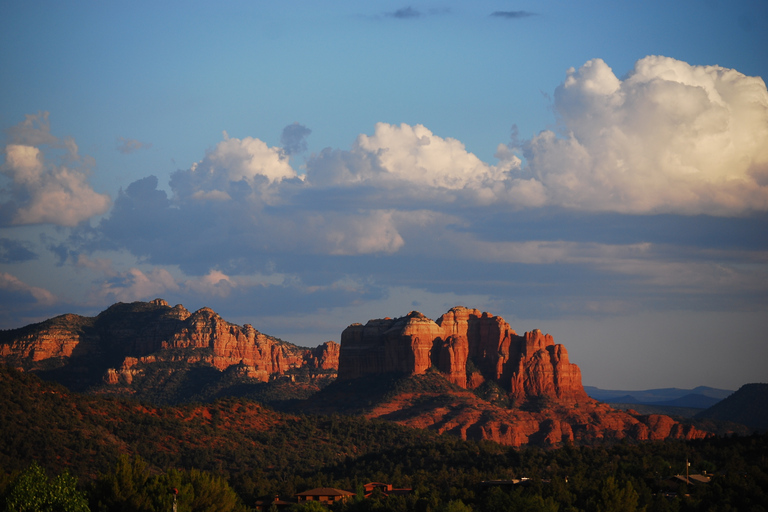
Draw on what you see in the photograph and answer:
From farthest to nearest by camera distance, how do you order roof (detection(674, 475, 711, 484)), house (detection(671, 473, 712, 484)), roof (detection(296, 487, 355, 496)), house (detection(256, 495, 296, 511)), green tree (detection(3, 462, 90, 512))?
roof (detection(296, 487, 355, 496)) → house (detection(256, 495, 296, 511)) → house (detection(671, 473, 712, 484)) → roof (detection(674, 475, 711, 484)) → green tree (detection(3, 462, 90, 512))

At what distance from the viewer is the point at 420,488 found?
128 metres

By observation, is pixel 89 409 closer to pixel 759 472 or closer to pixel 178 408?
pixel 178 408

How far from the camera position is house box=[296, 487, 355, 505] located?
127438 millimetres

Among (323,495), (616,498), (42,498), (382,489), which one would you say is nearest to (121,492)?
(42,498)

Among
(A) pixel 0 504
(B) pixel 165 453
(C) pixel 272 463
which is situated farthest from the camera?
(C) pixel 272 463

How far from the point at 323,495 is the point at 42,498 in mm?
48593

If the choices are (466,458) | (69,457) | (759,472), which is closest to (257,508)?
(69,457)

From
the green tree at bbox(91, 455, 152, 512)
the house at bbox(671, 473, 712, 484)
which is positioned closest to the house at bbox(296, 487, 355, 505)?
the green tree at bbox(91, 455, 152, 512)

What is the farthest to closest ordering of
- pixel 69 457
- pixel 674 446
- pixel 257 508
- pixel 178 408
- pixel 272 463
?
pixel 178 408
pixel 272 463
pixel 674 446
pixel 69 457
pixel 257 508

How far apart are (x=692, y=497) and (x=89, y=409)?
104m

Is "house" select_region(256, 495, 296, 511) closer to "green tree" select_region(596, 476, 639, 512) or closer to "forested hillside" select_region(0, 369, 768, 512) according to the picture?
"forested hillside" select_region(0, 369, 768, 512)

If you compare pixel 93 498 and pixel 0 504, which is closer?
pixel 0 504

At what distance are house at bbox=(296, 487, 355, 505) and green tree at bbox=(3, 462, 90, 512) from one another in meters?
42.7

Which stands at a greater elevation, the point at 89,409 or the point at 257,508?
the point at 89,409
